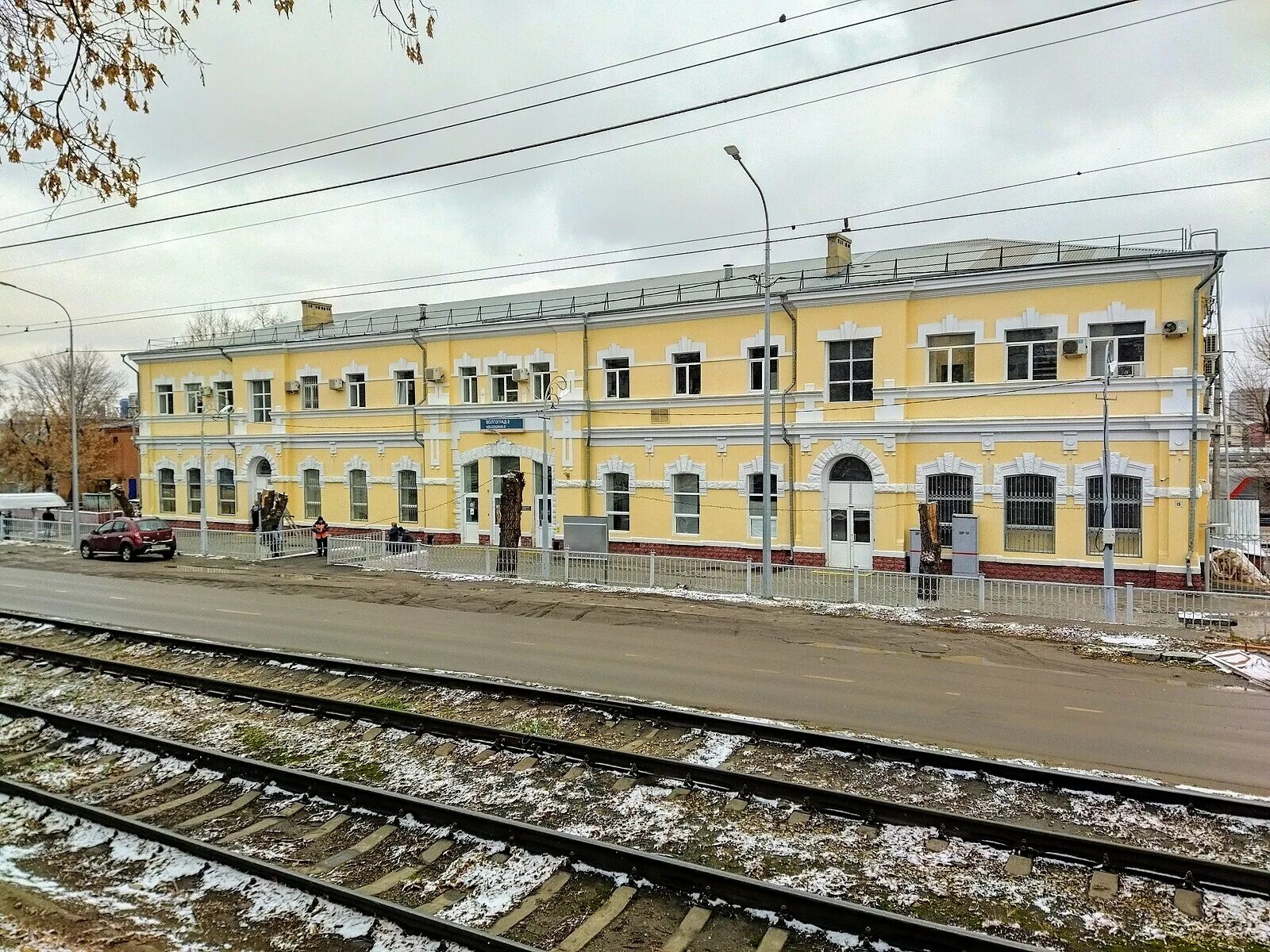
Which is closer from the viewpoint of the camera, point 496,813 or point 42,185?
point 42,185

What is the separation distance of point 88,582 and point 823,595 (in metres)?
21.8

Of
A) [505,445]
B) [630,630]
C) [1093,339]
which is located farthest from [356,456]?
[1093,339]

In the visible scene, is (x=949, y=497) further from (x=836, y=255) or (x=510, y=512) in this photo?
(x=510, y=512)

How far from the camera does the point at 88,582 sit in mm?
24266

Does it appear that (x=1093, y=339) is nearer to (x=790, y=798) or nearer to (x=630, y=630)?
(x=630, y=630)

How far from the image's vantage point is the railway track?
21.3 feet

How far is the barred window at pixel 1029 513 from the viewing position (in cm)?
2130

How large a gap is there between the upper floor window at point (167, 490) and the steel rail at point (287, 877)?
111ft

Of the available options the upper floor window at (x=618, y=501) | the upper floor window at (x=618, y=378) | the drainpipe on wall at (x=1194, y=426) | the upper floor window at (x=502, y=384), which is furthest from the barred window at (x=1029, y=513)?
the upper floor window at (x=502, y=384)

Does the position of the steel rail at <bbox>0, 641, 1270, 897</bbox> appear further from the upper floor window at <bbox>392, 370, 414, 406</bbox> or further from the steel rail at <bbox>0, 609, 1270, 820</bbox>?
the upper floor window at <bbox>392, 370, 414, 406</bbox>

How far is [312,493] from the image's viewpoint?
34.5 meters

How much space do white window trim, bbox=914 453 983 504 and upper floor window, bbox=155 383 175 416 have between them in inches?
1361

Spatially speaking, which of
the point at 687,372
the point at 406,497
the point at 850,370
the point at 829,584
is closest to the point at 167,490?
the point at 406,497

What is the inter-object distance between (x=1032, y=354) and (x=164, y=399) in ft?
124
